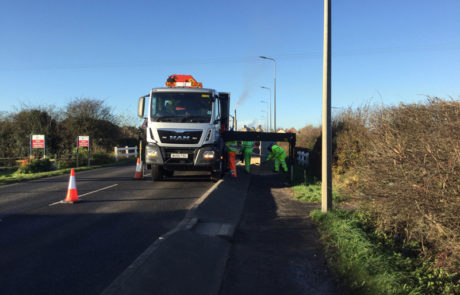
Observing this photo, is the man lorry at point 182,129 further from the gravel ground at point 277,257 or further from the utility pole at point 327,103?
the utility pole at point 327,103

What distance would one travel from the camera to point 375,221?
5918mm

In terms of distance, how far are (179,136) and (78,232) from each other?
526cm

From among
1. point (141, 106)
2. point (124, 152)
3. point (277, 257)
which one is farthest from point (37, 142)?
point (277, 257)

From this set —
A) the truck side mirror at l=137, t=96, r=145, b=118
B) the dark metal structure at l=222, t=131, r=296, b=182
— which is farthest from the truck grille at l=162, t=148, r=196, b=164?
the dark metal structure at l=222, t=131, r=296, b=182

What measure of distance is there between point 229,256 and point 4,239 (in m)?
3.64

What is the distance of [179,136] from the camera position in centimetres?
1068

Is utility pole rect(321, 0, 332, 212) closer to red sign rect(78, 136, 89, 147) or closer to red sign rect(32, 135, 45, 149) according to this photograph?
red sign rect(32, 135, 45, 149)

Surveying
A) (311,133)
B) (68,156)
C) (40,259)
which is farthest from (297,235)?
(68,156)

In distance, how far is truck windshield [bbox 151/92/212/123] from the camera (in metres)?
10.8

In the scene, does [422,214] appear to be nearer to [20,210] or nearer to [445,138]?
[445,138]

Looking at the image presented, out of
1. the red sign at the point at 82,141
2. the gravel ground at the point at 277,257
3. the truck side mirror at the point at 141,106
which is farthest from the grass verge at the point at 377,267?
the red sign at the point at 82,141

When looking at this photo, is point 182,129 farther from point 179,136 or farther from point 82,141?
point 82,141

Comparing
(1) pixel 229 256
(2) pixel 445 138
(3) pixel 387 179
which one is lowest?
(1) pixel 229 256

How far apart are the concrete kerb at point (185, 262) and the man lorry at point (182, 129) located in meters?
4.29
